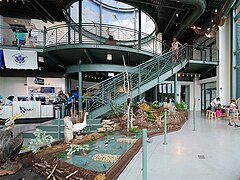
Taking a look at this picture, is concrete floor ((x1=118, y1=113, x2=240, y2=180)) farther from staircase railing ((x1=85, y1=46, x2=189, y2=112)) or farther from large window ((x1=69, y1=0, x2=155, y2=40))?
large window ((x1=69, y1=0, x2=155, y2=40))

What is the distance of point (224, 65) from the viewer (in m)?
11.0

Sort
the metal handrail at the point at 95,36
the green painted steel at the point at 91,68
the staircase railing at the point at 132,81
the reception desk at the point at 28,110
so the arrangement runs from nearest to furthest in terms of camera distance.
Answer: the staircase railing at the point at 132,81 → the reception desk at the point at 28,110 → the green painted steel at the point at 91,68 → the metal handrail at the point at 95,36

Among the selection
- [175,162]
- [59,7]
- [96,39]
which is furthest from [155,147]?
[59,7]

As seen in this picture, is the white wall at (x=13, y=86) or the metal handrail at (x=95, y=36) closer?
the metal handrail at (x=95, y=36)

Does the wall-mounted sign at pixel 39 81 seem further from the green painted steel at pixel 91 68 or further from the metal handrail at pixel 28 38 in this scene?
the green painted steel at pixel 91 68

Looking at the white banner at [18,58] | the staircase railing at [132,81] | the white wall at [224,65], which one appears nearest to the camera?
the staircase railing at [132,81]

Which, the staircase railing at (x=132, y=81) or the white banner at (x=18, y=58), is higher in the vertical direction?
the white banner at (x=18, y=58)

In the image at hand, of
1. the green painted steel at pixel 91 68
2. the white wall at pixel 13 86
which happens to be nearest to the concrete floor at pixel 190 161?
the green painted steel at pixel 91 68

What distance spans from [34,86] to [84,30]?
553 cm

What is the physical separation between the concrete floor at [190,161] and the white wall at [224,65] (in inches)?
277

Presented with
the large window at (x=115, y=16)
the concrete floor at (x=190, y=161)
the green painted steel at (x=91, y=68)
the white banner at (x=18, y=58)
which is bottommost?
the concrete floor at (x=190, y=161)

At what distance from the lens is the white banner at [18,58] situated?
24.4ft

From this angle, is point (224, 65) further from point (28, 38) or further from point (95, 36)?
point (28, 38)

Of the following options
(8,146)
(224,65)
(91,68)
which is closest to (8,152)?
(8,146)
